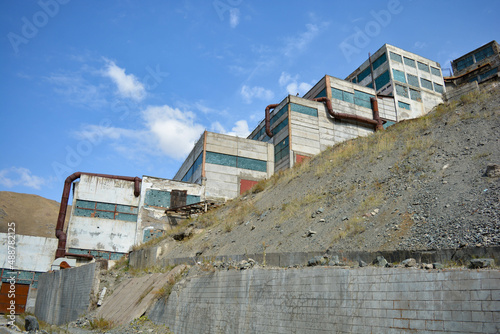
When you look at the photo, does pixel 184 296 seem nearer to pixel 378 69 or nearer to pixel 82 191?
pixel 82 191

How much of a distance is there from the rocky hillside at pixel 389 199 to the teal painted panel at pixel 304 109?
11.1m

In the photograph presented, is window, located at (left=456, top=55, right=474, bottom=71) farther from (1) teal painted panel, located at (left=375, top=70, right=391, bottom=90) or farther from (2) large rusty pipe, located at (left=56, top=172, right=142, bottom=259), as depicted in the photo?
(2) large rusty pipe, located at (left=56, top=172, right=142, bottom=259)

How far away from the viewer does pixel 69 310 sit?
1658 cm

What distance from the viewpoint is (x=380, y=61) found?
3481 cm

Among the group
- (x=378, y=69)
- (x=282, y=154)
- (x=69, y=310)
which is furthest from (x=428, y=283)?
(x=378, y=69)

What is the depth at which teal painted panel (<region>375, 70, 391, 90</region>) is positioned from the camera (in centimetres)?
3348

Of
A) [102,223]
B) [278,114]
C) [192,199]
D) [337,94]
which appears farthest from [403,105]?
[102,223]

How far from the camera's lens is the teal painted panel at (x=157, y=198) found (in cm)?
2852

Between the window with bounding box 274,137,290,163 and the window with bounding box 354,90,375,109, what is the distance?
316 inches

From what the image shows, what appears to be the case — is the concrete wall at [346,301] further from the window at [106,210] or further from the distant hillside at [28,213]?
the distant hillside at [28,213]

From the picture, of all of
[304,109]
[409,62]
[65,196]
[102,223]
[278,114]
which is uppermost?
[409,62]

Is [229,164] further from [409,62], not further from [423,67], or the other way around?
[423,67]

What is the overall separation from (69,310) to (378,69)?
32.4 m

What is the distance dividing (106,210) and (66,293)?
35.3ft
